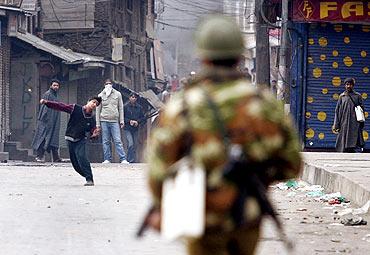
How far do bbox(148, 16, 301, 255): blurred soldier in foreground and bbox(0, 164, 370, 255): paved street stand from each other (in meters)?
4.34

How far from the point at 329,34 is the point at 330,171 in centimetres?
808

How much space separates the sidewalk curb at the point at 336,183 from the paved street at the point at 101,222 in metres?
0.36

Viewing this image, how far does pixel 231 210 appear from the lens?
5090mm

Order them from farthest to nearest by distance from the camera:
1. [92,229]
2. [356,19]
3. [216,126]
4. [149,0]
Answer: [149,0]
[356,19]
[92,229]
[216,126]

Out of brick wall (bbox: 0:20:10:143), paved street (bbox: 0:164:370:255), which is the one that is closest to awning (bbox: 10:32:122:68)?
brick wall (bbox: 0:20:10:143)

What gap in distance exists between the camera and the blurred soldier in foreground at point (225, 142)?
5.08 m

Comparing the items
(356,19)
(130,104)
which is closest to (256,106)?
(356,19)

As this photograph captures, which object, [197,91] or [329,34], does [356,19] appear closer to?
[329,34]

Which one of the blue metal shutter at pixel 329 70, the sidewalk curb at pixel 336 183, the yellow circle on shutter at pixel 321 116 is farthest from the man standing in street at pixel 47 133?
the sidewalk curb at pixel 336 183

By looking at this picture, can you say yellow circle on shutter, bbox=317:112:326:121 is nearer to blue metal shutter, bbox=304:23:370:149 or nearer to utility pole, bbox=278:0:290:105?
blue metal shutter, bbox=304:23:370:149

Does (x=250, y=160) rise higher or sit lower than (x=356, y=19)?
lower

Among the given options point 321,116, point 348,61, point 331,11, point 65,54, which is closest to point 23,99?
point 65,54

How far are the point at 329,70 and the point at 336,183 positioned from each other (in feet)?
27.8

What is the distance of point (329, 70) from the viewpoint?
75.8ft
